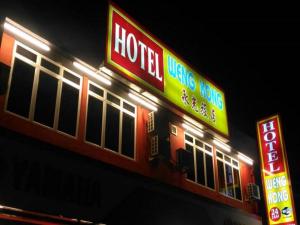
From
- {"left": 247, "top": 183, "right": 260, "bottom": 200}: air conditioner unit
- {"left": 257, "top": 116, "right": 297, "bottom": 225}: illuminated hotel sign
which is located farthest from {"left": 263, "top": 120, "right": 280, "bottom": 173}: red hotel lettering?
{"left": 247, "top": 183, "right": 260, "bottom": 200}: air conditioner unit

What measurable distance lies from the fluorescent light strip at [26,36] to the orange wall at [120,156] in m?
0.33

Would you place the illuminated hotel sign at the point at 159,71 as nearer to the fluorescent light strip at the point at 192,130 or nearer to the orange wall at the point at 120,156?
the fluorescent light strip at the point at 192,130

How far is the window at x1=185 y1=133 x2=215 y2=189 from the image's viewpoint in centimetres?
1583

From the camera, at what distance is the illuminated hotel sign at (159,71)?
12188mm

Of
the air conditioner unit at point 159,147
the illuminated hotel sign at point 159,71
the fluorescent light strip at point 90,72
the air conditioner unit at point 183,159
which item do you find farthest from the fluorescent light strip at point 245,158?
the fluorescent light strip at point 90,72

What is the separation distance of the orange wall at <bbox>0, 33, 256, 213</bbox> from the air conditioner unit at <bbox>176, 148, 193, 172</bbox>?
0.72 feet

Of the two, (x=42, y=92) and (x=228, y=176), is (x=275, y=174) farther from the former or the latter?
(x=42, y=92)

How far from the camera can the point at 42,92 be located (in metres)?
10.9

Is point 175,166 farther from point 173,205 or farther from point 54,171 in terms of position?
point 54,171

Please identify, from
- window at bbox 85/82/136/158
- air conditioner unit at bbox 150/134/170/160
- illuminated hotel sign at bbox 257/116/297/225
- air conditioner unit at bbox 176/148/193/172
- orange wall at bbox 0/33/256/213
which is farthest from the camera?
illuminated hotel sign at bbox 257/116/297/225

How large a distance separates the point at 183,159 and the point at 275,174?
17.3 feet

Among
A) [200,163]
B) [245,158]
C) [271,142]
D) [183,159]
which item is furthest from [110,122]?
[245,158]

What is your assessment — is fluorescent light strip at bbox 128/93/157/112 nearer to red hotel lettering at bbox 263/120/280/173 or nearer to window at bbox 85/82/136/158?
window at bbox 85/82/136/158

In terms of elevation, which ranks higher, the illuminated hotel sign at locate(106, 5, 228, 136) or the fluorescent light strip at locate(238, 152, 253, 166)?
the illuminated hotel sign at locate(106, 5, 228, 136)
